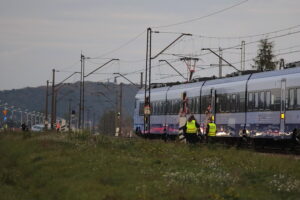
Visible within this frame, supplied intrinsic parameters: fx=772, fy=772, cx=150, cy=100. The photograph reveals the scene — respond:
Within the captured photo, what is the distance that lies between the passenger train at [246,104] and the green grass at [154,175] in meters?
3.70

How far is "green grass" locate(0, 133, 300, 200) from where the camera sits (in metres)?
18.8

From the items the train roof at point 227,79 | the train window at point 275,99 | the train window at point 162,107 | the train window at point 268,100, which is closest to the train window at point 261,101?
the train window at point 268,100

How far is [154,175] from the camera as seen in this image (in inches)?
878

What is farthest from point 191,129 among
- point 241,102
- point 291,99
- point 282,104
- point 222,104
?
point 222,104

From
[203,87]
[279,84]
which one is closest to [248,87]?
[279,84]

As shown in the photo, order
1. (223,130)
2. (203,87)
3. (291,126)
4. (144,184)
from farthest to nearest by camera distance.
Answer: (203,87)
(223,130)
(291,126)
(144,184)

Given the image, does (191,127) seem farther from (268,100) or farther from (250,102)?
(250,102)

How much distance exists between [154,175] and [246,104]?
18388 mm

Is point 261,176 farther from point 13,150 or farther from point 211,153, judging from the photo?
point 13,150

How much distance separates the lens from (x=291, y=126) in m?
33.7

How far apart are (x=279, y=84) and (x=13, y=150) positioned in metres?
20.2

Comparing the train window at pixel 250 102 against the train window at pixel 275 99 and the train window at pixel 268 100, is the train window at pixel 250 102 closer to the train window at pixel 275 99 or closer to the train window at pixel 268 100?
the train window at pixel 268 100

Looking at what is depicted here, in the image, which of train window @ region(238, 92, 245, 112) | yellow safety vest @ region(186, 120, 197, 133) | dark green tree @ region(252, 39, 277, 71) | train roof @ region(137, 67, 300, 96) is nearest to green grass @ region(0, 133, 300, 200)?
yellow safety vest @ region(186, 120, 197, 133)

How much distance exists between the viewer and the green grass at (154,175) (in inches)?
741
